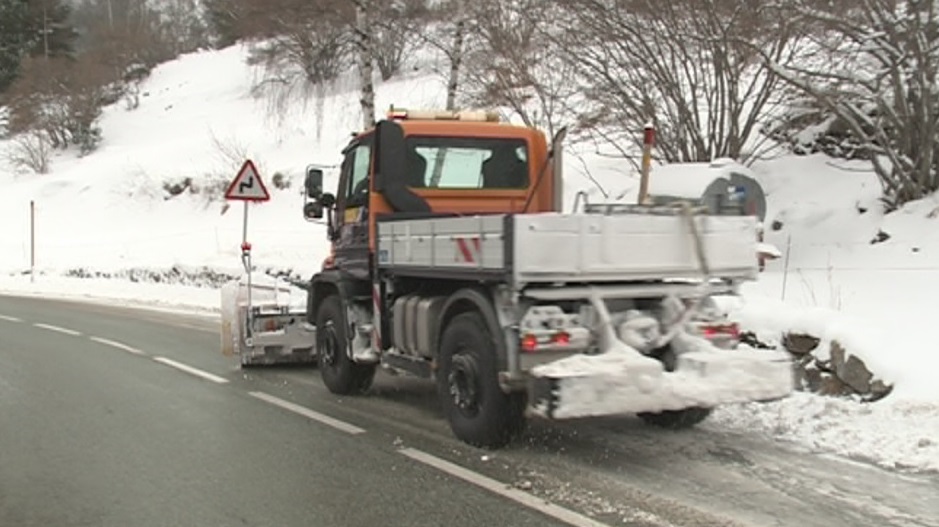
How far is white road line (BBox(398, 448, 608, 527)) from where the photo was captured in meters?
5.04

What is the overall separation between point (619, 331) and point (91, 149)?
4265 centimetres

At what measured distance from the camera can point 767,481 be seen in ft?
18.8

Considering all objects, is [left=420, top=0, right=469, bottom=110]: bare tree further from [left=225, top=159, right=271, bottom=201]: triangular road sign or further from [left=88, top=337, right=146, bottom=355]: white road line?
[left=88, top=337, right=146, bottom=355]: white road line

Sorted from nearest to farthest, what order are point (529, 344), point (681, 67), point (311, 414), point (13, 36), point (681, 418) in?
point (529, 344) → point (681, 418) → point (311, 414) → point (681, 67) → point (13, 36)

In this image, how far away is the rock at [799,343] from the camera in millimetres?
8312

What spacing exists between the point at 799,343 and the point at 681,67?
6.06 metres

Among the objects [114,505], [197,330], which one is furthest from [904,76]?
[197,330]

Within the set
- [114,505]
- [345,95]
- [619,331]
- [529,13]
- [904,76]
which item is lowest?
→ [114,505]

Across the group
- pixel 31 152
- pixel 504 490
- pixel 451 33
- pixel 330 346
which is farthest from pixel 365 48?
pixel 31 152

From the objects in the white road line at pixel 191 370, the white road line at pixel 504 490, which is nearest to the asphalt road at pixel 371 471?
the white road line at pixel 504 490

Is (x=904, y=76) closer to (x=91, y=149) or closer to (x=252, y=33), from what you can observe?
(x=252, y=33)

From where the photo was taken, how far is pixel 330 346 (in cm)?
904

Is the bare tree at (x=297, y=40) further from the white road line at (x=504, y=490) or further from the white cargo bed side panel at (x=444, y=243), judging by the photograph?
the white road line at (x=504, y=490)

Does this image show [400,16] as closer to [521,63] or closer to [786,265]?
[521,63]
